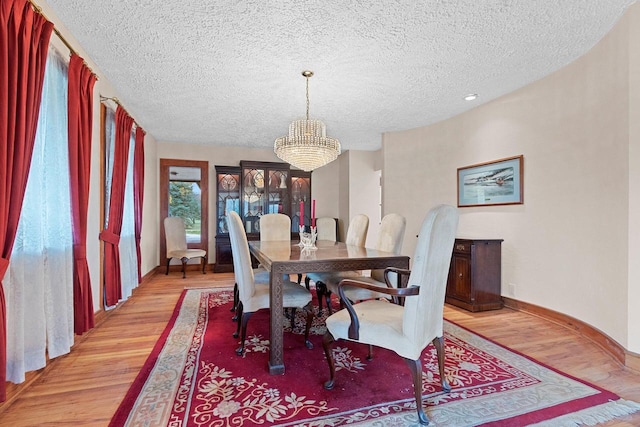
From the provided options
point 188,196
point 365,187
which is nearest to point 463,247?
point 365,187

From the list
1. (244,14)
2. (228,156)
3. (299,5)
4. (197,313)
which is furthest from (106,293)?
(228,156)

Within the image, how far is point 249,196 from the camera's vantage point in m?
5.80

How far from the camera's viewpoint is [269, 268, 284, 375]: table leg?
194cm

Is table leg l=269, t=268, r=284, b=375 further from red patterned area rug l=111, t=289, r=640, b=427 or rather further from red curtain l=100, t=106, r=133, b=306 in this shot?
red curtain l=100, t=106, r=133, b=306

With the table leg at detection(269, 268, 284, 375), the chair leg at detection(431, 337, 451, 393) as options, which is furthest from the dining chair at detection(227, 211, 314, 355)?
the chair leg at detection(431, 337, 451, 393)

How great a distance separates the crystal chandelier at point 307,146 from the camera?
118 inches

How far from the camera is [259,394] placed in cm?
170

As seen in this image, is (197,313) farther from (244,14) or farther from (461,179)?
(461,179)

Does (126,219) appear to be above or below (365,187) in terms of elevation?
below

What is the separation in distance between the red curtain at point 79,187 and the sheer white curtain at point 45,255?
0.15 feet

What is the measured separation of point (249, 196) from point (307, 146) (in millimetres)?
3109

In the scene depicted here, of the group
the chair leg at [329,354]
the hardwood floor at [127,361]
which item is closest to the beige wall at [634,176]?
the hardwood floor at [127,361]

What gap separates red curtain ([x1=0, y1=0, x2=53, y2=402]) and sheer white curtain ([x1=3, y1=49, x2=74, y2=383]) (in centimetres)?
21

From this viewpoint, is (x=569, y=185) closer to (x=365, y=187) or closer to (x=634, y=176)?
(x=634, y=176)
